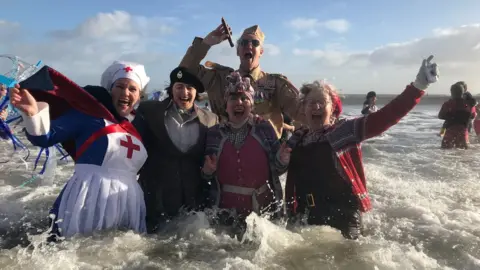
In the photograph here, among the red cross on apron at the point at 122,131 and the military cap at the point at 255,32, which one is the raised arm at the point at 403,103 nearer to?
the military cap at the point at 255,32

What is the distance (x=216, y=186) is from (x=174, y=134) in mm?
631

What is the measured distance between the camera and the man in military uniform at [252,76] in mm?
4191

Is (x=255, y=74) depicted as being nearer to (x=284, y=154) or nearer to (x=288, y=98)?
(x=288, y=98)

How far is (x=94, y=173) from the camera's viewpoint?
309 cm

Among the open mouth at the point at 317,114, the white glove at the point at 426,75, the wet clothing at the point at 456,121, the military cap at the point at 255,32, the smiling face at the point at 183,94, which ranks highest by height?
→ the military cap at the point at 255,32

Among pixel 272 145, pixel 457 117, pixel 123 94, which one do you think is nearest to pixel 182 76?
pixel 123 94

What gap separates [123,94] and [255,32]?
68.4 inches

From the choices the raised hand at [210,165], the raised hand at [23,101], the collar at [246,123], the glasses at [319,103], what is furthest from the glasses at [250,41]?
the raised hand at [23,101]

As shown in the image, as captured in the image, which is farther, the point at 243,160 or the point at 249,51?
the point at 249,51

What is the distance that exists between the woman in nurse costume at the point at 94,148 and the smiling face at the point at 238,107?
0.87 m

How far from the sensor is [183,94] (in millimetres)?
3484

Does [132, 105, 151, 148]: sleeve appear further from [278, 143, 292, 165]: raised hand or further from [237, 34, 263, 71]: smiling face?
[237, 34, 263, 71]: smiling face

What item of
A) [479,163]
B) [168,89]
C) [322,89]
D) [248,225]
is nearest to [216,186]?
[248,225]

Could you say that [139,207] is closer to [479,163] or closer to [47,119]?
[47,119]
